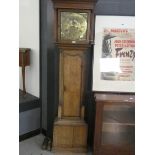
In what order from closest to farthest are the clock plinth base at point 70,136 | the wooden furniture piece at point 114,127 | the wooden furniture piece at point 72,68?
the wooden furniture piece at point 72,68 → the wooden furniture piece at point 114,127 → the clock plinth base at point 70,136

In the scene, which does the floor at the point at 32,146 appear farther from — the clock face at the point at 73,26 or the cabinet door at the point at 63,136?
the clock face at the point at 73,26

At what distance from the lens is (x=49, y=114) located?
2928 mm

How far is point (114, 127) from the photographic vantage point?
8.30 ft

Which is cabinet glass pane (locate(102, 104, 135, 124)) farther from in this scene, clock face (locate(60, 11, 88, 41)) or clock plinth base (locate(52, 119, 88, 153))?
clock face (locate(60, 11, 88, 41))

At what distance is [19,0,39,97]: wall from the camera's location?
9.61ft

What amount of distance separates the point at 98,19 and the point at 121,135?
1310 millimetres

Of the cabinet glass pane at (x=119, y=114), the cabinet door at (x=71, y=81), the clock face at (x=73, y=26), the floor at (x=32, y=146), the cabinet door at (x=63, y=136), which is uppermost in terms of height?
the clock face at (x=73, y=26)

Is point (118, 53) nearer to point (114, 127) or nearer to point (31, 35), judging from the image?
point (114, 127)

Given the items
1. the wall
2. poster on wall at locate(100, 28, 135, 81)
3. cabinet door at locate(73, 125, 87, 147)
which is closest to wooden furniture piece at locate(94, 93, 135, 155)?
cabinet door at locate(73, 125, 87, 147)

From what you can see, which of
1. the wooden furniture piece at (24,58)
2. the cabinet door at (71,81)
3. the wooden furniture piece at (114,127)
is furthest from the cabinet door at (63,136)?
the wooden furniture piece at (24,58)

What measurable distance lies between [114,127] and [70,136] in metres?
0.49

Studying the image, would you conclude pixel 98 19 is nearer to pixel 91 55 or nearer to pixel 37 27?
pixel 91 55

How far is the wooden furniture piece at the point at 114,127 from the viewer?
7.97 ft
